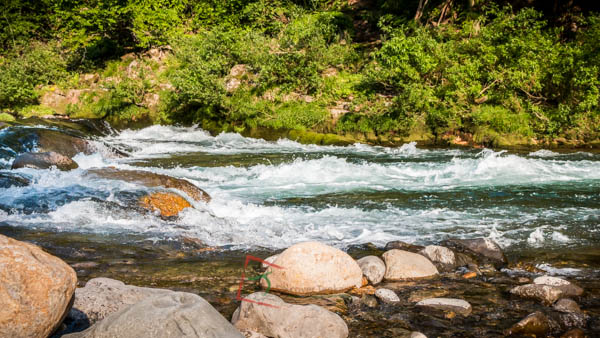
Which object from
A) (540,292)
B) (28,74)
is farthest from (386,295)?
(28,74)

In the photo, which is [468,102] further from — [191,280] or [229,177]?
[191,280]

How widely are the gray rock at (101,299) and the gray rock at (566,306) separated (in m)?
3.43

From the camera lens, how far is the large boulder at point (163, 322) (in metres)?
3.16

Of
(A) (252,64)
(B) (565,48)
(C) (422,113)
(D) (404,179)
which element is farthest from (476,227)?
(A) (252,64)

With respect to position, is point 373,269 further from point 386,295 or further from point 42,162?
point 42,162

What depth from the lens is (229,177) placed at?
39.3 feet

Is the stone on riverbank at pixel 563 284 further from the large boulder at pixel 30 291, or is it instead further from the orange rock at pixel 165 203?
the orange rock at pixel 165 203

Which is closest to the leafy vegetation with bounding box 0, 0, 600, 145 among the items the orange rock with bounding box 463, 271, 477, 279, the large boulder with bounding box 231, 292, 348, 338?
the orange rock with bounding box 463, 271, 477, 279

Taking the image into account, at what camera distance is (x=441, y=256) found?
5.78 metres

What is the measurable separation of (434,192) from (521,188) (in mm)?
1888

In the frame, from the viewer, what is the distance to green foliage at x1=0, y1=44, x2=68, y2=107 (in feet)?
80.2

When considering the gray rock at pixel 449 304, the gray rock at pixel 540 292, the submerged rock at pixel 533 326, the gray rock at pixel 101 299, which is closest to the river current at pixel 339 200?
the gray rock at pixel 540 292

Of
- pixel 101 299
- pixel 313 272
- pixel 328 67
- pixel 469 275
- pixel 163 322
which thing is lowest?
pixel 469 275

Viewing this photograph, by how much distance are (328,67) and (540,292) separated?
1779 centimetres
